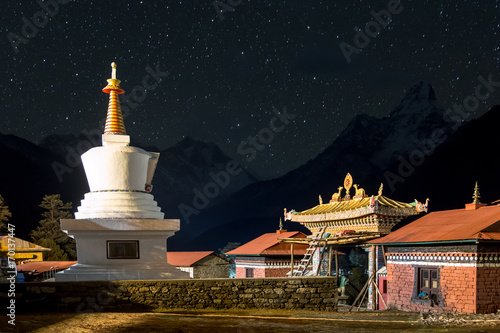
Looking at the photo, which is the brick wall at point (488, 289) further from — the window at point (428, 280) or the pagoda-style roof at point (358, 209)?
the pagoda-style roof at point (358, 209)

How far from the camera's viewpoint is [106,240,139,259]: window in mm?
15328

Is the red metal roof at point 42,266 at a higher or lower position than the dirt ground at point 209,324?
lower

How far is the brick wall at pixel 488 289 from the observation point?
1417 cm

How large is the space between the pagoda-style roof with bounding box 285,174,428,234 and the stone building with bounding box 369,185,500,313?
2606mm

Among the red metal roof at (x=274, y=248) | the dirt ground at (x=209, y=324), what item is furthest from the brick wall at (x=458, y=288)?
the red metal roof at (x=274, y=248)

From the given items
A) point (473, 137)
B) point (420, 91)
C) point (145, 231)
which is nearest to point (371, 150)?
point (420, 91)

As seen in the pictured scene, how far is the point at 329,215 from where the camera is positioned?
24.8 m

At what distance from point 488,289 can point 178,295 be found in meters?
9.54

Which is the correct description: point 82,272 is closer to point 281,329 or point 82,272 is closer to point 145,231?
point 145,231

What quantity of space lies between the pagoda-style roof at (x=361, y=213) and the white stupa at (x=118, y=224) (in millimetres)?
10079

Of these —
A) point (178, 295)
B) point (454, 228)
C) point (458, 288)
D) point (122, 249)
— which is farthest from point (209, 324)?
point (454, 228)

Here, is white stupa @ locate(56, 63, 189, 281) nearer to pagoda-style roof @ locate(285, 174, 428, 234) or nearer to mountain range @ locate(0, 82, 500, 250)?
pagoda-style roof @ locate(285, 174, 428, 234)

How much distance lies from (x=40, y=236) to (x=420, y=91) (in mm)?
86334

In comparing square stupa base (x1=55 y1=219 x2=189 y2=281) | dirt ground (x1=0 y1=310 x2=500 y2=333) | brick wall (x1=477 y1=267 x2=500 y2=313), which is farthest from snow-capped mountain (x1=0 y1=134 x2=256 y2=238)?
brick wall (x1=477 y1=267 x2=500 y2=313)
